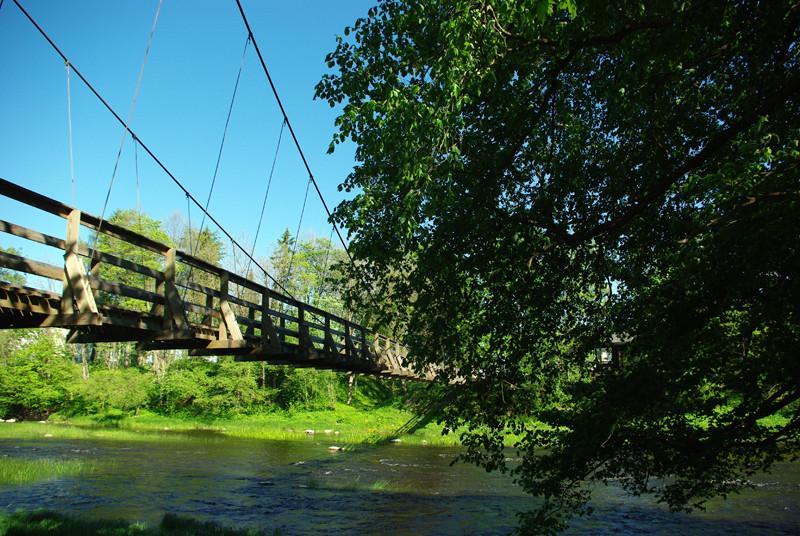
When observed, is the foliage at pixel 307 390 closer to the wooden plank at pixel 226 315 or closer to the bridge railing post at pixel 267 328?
the bridge railing post at pixel 267 328

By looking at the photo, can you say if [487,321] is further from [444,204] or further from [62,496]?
[62,496]

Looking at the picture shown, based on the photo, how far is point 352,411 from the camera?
34656mm

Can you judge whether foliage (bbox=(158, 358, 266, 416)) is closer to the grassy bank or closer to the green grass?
the grassy bank

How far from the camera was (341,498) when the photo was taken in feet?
39.8

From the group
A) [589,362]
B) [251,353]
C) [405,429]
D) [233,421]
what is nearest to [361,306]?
[251,353]

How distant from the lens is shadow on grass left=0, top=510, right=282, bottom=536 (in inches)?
293

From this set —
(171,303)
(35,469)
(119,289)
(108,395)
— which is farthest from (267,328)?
(108,395)

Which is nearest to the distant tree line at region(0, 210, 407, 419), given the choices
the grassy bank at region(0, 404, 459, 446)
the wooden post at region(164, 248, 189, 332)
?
the grassy bank at region(0, 404, 459, 446)

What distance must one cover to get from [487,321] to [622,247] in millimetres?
1602

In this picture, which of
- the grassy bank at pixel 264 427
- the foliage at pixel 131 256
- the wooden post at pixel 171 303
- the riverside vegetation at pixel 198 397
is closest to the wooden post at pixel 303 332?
the wooden post at pixel 171 303

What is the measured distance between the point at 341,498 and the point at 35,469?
6.88 meters

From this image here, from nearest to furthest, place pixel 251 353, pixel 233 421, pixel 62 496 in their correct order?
pixel 251 353 < pixel 62 496 < pixel 233 421

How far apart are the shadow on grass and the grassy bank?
14943 millimetres

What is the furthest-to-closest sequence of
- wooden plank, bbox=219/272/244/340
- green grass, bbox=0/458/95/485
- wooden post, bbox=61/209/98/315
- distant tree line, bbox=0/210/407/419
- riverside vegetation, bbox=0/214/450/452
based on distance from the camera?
distant tree line, bbox=0/210/407/419, riverside vegetation, bbox=0/214/450/452, green grass, bbox=0/458/95/485, wooden plank, bbox=219/272/244/340, wooden post, bbox=61/209/98/315
